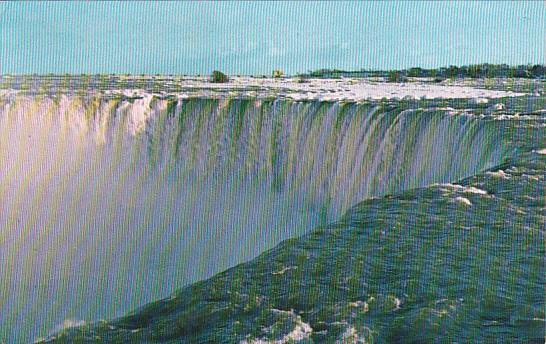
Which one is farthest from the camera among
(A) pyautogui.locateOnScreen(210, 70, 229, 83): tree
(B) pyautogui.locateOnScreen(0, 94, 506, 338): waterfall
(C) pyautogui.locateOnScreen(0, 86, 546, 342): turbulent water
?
(A) pyautogui.locateOnScreen(210, 70, 229, 83): tree

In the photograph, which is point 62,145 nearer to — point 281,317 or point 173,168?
point 173,168

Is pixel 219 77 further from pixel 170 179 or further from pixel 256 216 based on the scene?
pixel 256 216

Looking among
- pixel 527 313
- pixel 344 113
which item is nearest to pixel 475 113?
pixel 344 113

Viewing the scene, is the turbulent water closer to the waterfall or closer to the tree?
the waterfall

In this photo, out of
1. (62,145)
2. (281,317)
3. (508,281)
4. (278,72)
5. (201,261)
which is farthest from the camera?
(278,72)

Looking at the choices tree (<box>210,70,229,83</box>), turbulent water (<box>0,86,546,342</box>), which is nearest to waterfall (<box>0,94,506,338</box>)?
turbulent water (<box>0,86,546,342</box>)

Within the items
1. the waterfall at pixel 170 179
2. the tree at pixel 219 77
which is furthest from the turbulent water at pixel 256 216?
the tree at pixel 219 77

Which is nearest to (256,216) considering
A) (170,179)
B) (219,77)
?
(170,179)
